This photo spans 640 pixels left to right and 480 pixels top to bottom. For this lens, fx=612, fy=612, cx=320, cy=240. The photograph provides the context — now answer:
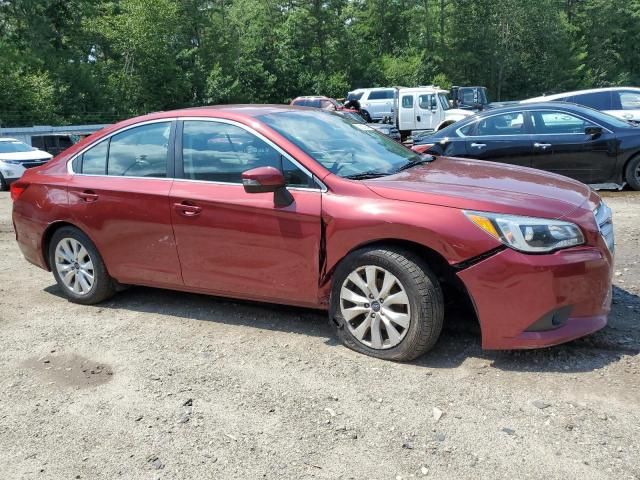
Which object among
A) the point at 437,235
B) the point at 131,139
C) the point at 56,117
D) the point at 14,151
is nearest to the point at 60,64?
the point at 56,117

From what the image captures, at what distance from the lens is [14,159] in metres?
15.7

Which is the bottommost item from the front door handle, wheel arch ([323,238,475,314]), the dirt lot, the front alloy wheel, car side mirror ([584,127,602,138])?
the dirt lot

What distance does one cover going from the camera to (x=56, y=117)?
31.5 m

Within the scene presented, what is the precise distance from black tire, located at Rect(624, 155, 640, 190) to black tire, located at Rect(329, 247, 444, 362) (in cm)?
700

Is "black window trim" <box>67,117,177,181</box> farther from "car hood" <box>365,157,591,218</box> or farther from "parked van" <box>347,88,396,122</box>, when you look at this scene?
"parked van" <box>347,88,396,122</box>

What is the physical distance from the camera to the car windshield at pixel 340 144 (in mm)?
4176

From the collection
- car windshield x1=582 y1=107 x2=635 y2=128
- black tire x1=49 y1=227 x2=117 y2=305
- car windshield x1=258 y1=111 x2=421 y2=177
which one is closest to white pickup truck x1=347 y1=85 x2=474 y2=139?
car windshield x1=582 y1=107 x2=635 y2=128

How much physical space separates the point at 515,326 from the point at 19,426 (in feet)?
9.21

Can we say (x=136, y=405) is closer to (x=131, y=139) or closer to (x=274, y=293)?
(x=274, y=293)

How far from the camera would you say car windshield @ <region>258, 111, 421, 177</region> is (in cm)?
418

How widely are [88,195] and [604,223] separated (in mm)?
3804

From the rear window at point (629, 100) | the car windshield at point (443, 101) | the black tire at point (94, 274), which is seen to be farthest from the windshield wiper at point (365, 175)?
the car windshield at point (443, 101)

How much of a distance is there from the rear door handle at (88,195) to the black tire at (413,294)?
2269 millimetres

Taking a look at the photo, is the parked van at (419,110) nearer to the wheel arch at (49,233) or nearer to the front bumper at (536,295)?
the wheel arch at (49,233)
